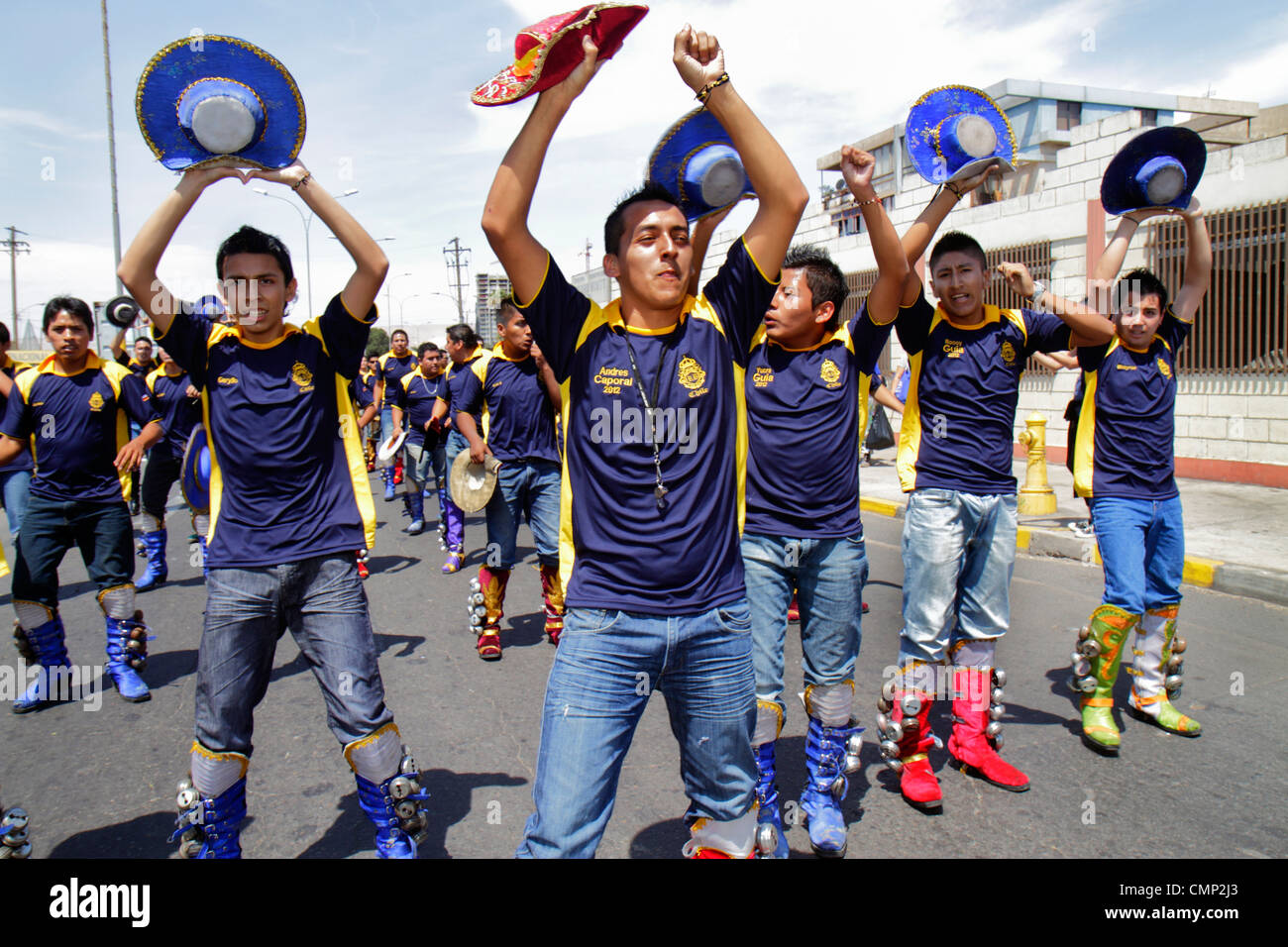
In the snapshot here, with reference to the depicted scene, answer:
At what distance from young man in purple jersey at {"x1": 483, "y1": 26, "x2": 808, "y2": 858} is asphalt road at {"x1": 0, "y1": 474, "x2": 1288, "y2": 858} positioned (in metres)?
1.27

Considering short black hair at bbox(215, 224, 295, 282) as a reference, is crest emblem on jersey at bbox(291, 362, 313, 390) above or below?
below

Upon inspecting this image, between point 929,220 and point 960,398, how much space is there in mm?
801

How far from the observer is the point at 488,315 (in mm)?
64812

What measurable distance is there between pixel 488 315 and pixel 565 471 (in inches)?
2538

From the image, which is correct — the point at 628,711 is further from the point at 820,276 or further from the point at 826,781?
the point at 820,276

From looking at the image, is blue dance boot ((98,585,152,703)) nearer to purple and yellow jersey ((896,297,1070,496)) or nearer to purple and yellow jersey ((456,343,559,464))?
purple and yellow jersey ((456,343,559,464))

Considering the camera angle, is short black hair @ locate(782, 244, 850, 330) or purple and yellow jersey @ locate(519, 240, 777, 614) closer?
purple and yellow jersey @ locate(519, 240, 777, 614)

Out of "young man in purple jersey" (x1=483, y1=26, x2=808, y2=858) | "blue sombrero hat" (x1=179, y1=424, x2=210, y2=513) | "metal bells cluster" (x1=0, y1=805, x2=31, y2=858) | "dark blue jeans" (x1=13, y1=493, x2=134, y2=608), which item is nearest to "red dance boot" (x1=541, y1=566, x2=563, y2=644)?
"blue sombrero hat" (x1=179, y1=424, x2=210, y2=513)

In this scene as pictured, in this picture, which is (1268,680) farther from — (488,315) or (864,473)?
(488,315)

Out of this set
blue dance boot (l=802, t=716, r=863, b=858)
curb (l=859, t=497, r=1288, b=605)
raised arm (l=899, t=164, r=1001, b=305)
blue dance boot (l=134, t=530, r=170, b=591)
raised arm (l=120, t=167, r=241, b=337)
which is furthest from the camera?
blue dance boot (l=134, t=530, r=170, b=591)

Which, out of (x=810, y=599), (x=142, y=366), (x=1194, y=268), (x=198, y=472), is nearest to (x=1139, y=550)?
(x=1194, y=268)

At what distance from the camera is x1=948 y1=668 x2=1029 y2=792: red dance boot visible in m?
3.81

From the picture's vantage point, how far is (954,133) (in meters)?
3.59
